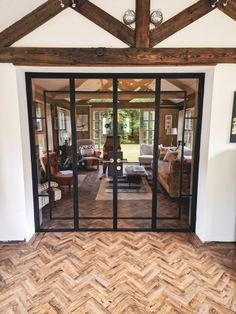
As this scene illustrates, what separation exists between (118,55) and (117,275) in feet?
8.46

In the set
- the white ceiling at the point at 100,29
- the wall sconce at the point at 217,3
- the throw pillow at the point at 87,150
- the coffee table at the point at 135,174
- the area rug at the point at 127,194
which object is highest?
the wall sconce at the point at 217,3

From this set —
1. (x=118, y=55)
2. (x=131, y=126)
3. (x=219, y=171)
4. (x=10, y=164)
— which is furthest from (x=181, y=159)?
(x=10, y=164)

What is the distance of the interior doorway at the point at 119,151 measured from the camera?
2.98 metres

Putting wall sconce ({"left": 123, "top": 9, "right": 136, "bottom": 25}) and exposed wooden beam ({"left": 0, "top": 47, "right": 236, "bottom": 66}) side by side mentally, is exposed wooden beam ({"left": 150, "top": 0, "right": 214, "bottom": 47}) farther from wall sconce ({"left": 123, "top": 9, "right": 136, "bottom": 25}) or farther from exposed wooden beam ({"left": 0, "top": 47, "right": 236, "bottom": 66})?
wall sconce ({"left": 123, "top": 9, "right": 136, "bottom": 25})

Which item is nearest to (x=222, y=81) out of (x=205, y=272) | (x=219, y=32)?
(x=219, y=32)

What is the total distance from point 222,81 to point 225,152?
0.91m

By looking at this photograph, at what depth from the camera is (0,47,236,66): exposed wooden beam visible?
8.12 ft

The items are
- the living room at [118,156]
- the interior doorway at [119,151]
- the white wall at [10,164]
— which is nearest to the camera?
the living room at [118,156]

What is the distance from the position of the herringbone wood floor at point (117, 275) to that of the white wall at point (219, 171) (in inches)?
10.0

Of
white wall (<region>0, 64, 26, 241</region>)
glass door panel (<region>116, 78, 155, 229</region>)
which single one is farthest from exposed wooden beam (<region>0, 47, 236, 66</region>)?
glass door panel (<region>116, 78, 155, 229</region>)

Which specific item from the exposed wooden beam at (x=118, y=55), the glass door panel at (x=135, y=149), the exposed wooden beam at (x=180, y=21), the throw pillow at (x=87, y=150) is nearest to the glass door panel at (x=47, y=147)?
the exposed wooden beam at (x=118, y=55)

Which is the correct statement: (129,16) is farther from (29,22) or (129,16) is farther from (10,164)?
(10,164)

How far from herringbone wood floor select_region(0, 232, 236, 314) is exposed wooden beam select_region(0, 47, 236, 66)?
2.44 m

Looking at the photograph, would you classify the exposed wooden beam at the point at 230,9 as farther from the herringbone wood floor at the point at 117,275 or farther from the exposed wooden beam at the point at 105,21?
the herringbone wood floor at the point at 117,275
